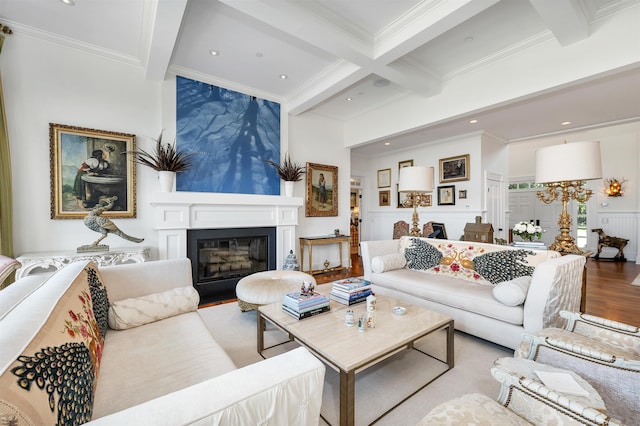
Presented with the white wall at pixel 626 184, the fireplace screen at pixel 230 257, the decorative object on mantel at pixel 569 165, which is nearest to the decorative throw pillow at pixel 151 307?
the fireplace screen at pixel 230 257

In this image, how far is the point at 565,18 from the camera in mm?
2346

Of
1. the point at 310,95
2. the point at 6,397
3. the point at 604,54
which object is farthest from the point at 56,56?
the point at 604,54

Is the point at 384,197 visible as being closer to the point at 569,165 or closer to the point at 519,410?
the point at 569,165

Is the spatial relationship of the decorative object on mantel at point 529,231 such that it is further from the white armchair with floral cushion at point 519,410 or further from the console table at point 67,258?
the console table at point 67,258

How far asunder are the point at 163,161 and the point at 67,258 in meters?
1.41

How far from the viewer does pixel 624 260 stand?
589 centimetres

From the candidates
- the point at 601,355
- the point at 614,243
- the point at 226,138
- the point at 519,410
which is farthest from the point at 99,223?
the point at 614,243

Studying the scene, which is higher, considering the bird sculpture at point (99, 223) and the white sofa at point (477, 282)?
the bird sculpture at point (99, 223)

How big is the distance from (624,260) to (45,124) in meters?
10.4

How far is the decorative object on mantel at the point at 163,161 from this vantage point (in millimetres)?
3320

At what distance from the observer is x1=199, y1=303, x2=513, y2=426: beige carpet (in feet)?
5.04

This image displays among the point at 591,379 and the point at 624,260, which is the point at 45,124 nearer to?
the point at 591,379

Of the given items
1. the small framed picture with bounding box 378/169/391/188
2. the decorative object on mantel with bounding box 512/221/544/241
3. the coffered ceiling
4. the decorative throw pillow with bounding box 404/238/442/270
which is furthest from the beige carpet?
the small framed picture with bounding box 378/169/391/188

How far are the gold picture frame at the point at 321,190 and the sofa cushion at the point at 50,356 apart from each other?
3902 mm
